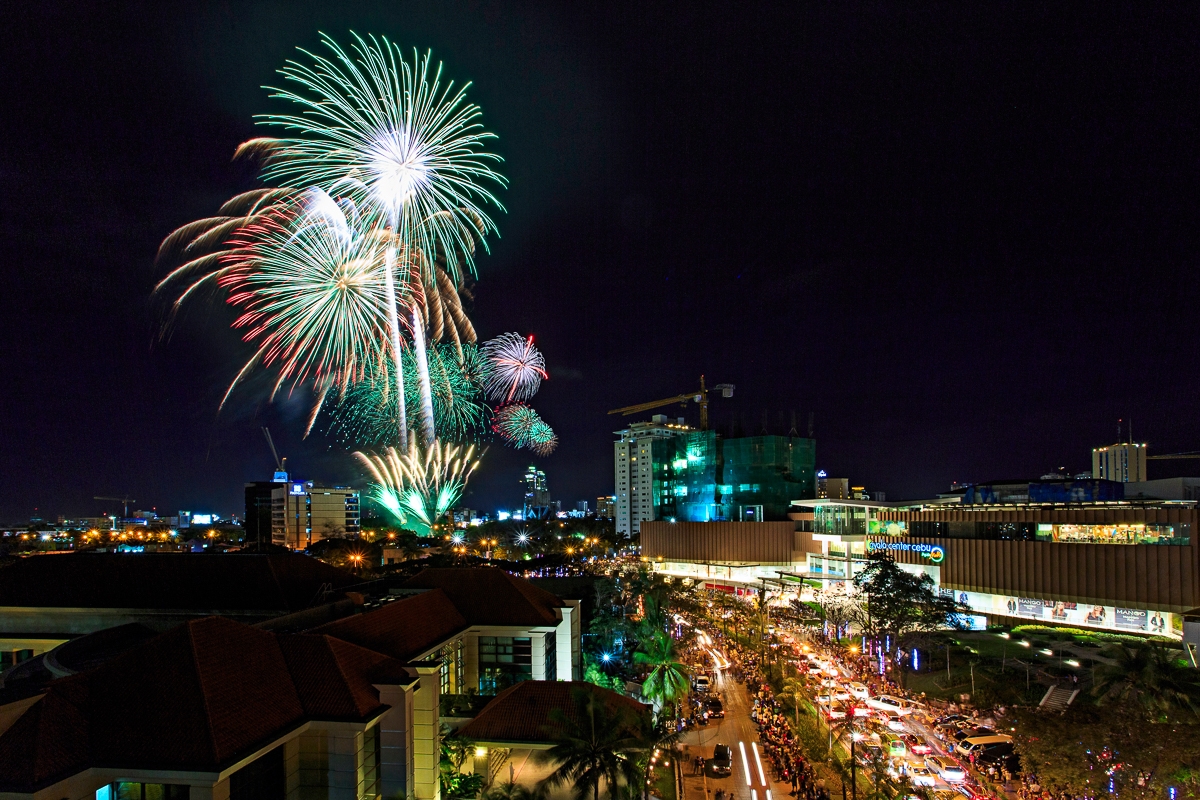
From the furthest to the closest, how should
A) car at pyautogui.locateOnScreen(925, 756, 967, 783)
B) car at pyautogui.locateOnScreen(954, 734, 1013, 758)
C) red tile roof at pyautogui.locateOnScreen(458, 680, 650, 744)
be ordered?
car at pyautogui.locateOnScreen(954, 734, 1013, 758) → car at pyautogui.locateOnScreen(925, 756, 967, 783) → red tile roof at pyautogui.locateOnScreen(458, 680, 650, 744)

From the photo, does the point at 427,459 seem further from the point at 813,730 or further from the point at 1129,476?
the point at 1129,476

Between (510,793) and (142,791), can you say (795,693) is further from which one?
(142,791)

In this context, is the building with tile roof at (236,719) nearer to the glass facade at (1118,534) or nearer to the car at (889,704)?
the car at (889,704)

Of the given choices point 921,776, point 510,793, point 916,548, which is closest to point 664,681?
point 921,776

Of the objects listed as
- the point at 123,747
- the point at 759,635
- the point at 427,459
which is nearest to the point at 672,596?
the point at 759,635

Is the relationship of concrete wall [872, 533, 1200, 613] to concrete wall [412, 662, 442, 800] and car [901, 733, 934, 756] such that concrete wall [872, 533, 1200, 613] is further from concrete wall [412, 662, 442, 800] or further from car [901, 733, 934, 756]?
concrete wall [412, 662, 442, 800]

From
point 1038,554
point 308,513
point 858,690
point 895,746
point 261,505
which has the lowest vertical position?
point 308,513

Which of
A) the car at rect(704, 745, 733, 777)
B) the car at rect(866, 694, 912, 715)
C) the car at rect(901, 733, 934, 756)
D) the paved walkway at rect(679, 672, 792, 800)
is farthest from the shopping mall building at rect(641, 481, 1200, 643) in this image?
the car at rect(704, 745, 733, 777)
